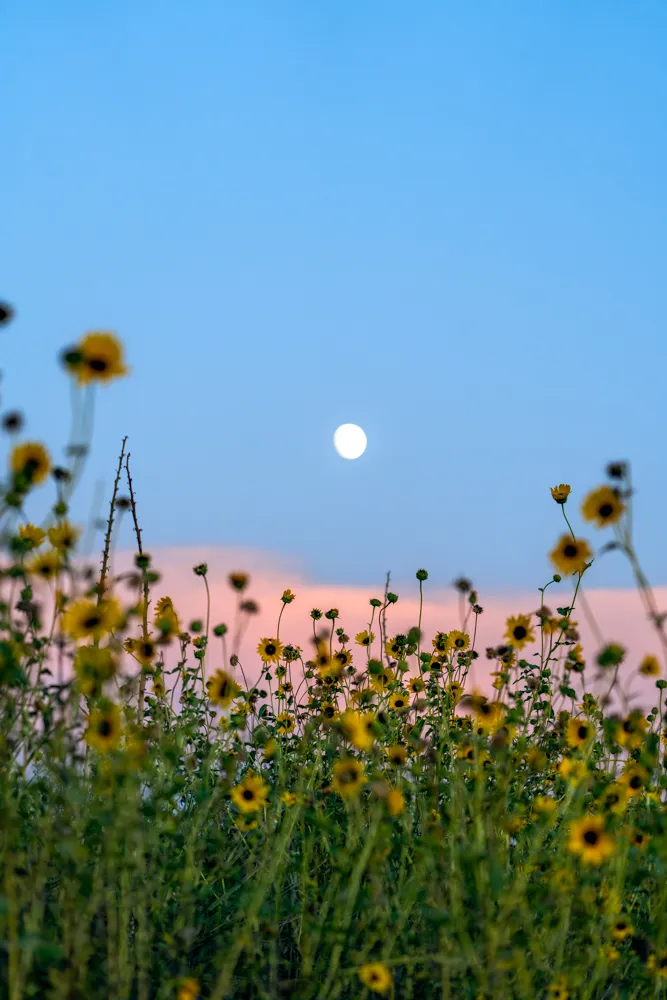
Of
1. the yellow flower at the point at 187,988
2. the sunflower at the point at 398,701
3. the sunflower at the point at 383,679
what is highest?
the sunflower at the point at 383,679

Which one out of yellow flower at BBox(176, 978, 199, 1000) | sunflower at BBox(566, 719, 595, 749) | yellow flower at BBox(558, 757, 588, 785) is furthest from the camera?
sunflower at BBox(566, 719, 595, 749)

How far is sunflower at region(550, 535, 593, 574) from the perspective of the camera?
4.31m

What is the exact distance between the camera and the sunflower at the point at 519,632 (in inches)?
180

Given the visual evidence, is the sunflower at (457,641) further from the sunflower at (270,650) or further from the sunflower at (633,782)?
the sunflower at (633,782)

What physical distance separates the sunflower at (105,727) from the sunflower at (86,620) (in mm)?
226

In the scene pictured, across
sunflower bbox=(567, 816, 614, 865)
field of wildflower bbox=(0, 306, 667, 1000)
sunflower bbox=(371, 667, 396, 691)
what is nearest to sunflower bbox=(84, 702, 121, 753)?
field of wildflower bbox=(0, 306, 667, 1000)

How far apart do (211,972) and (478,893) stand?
5.04ft

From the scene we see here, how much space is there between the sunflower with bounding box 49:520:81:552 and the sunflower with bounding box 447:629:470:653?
3.21 metres

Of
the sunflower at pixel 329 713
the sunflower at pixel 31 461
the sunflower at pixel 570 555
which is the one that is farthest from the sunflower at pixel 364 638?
the sunflower at pixel 31 461

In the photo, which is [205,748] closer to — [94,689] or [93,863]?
[93,863]

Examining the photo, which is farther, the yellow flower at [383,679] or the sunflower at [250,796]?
the yellow flower at [383,679]

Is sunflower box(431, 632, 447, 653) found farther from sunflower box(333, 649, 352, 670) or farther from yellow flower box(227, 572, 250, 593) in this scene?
yellow flower box(227, 572, 250, 593)

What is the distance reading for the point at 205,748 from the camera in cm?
540

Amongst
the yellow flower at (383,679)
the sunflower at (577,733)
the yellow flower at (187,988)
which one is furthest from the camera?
the yellow flower at (383,679)
